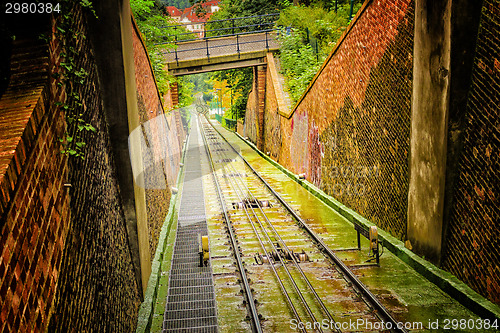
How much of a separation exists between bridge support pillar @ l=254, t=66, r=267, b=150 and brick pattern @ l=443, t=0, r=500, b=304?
21.3 meters

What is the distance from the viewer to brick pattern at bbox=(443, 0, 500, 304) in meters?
6.00

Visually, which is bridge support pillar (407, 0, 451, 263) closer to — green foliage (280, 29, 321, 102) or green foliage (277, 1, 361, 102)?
green foliage (277, 1, 361, 102)

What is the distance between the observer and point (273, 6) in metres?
33.4

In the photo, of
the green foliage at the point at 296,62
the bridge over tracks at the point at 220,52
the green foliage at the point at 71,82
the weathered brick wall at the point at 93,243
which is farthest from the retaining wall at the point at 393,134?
the bridge over tracks at the point at 220,52

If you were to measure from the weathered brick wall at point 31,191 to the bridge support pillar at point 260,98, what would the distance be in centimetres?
2397

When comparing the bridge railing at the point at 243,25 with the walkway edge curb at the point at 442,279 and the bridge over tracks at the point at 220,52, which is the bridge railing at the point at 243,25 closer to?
the bridge over tracks at the point at 220,52

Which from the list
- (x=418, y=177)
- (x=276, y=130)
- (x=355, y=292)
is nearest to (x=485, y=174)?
(x=418, y=177)

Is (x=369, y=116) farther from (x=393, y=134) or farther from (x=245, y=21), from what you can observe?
(x=245, y=21)

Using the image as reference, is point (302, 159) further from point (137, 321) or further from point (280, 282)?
point (137, 321)

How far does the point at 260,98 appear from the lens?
28.2 m

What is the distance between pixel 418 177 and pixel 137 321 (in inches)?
222

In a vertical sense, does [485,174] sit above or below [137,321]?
above

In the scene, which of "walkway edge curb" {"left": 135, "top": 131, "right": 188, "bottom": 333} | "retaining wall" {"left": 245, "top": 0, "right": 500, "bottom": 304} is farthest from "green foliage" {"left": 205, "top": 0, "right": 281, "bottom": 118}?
"walkway edge curb" {"left": 135, "top": 131, "right": 188, "bottom": 333}

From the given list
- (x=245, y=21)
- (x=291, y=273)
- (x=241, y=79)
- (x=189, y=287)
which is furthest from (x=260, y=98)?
(x=189, y=287)
